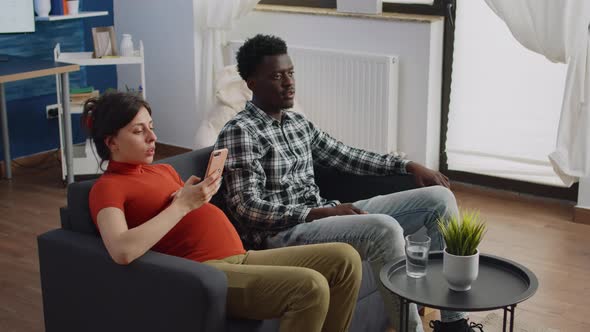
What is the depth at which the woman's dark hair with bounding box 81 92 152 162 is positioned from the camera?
8.16 ft

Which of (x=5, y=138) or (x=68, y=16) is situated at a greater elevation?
(x=68, y=16)

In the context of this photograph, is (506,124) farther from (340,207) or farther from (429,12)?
(340,207)

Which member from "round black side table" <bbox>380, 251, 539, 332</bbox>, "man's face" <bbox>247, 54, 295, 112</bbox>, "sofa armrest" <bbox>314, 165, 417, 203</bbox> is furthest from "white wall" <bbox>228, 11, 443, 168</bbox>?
"round black side table" <bbox>380, 251, 539, 332</bbox>

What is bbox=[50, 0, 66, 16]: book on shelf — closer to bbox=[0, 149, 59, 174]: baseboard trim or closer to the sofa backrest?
bbox=[0, 149, 59, 174]: baseboard trim

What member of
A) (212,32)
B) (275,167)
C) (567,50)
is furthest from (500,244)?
(212,32)

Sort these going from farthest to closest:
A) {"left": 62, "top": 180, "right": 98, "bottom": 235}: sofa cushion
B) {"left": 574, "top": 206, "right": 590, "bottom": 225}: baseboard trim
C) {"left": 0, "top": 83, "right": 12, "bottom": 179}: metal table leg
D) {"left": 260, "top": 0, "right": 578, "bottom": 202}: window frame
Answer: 1. {"left": 0, "top": 83, "right": 12, "bottom": 179}: metal table leg
2. {"left": 260, "top": 0, "right": 578, "bottom": 202}: window frame
3. {"left": 574, "top": 206, "right": 590, "bottom": 225}: baseboard trim
4. {"left": 62, "top": 180, "right": 98, "bottom": 235}: sofa cushion

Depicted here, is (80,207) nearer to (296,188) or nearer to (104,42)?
(296,188)

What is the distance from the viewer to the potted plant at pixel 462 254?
2.33 meters

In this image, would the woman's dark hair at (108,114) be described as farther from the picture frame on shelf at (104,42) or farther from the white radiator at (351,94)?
the picture frame on shelf at (104,42)

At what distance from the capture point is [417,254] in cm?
242

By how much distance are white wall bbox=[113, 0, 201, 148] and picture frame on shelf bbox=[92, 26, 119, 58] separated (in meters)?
0.51

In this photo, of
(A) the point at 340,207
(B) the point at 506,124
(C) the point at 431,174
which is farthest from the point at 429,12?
(A) the point at 340,207

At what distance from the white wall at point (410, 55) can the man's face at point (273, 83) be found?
1.79 meters

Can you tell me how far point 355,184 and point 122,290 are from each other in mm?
1164
